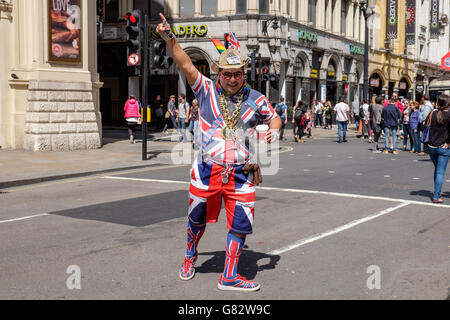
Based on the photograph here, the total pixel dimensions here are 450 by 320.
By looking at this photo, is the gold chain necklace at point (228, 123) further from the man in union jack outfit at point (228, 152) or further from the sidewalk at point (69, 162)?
the sidewalk at point (69, 162)

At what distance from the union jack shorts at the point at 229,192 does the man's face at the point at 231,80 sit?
64 cm

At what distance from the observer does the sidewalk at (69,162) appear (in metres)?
11.8

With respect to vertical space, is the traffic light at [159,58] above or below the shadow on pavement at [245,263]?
above

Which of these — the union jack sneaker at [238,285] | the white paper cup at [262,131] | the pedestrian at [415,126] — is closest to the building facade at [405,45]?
the pedestrian at [415,126]

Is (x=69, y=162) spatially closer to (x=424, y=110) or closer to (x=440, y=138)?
(x=440, y=138)

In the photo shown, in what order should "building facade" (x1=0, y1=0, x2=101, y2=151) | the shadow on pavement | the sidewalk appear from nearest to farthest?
the shadow on pavement, the sidewalk, "building facade" (x1=0, y1=0, x2=101, y2=151)

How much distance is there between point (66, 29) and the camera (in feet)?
57.2

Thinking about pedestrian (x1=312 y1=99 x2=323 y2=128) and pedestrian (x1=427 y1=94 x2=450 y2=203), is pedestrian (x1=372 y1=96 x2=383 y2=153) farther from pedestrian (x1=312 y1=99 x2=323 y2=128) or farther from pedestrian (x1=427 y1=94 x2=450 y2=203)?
pedestrian (x1=312 y1=99 x2=323 y2=128)

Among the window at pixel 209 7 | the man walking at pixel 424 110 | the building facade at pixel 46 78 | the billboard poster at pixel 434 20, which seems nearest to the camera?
the building facade at pixel 46 78

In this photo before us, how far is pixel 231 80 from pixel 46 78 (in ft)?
44.2

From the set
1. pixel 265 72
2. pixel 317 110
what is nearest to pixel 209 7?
pixel 317 110

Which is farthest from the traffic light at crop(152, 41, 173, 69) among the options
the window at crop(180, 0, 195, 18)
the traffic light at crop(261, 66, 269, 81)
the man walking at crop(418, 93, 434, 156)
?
the window at crop(180, 0, 195, 18)

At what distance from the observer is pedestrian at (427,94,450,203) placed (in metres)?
8.75

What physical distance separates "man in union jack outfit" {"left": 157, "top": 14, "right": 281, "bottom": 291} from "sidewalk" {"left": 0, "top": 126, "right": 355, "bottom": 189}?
7.38 m
